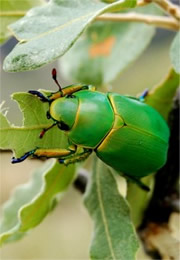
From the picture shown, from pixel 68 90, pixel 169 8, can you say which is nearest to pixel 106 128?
pixel 68 90

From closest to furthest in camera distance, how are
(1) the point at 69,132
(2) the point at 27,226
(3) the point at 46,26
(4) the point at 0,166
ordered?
(3) the point at 46,26 < (1) the point at 69,132 < (2) the point at 27,226 < (4) the point at 0,166

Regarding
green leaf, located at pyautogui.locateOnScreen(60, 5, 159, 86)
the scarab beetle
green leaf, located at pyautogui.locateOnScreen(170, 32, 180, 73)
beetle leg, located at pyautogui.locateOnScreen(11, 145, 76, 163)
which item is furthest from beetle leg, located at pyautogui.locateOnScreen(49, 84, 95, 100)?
green leaf, located at pyautogui.locateOnScreen(60, 5, 159, 86)

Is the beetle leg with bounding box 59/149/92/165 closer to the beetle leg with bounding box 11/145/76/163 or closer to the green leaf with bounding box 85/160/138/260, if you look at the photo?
the beetle leg with bounding box 11/145/76/163

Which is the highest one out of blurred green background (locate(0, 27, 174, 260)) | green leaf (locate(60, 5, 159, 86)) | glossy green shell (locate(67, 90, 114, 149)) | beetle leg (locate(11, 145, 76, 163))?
glossy green shell (locate(67, 90, 114, 149))

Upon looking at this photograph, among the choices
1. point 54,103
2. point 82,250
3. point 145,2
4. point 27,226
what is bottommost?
point 82,250

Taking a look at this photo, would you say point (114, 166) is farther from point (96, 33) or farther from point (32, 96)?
point (96, 33)

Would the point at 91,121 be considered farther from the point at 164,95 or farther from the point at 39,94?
the point at 164,95

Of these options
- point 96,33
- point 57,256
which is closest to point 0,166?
point 57,256
